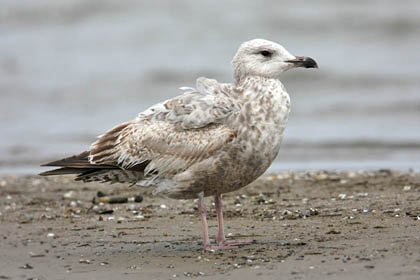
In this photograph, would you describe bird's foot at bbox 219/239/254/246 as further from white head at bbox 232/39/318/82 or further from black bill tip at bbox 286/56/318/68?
black bill tip at bbox 286/56/318/68

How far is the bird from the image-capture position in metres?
6.36

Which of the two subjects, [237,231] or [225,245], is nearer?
[225,245]

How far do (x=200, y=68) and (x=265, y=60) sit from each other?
1305cm

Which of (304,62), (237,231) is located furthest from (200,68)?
(304,62)

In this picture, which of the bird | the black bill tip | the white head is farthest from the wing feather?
the black bill tip

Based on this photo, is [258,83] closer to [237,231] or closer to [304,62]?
[304,62]

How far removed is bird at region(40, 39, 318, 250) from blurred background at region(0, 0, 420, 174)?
4.80 metres

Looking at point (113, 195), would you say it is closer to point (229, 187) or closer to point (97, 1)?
point (229, 187)

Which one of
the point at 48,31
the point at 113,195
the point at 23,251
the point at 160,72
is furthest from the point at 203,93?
the point at 48,31

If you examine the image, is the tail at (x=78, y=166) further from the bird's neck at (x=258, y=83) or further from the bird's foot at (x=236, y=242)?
the bird's neck at (x=258, y=83)

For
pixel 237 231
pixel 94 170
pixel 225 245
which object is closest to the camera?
pixel 225 245

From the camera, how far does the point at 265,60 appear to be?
6.80 m

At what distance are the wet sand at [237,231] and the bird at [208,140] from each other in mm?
536

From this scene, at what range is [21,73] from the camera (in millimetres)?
20266
